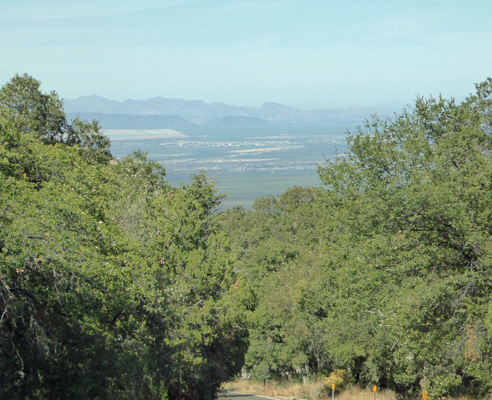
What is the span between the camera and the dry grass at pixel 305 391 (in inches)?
1043

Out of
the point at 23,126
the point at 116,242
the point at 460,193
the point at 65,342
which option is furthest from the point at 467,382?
the point at 23,126

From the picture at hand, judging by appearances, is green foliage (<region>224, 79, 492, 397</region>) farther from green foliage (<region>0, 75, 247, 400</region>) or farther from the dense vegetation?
green foliage (<region>0, 75, 247, 400</region>)

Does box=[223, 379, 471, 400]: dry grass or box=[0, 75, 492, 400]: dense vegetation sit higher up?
box=[0, 75, 492, 400]: dense vegetation

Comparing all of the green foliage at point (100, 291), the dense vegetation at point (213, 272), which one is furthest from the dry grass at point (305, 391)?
the green foliage at point (100, 291)

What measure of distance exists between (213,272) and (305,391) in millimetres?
13657

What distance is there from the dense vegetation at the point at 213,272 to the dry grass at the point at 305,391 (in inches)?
48.9

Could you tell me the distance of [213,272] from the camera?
77.7 feet

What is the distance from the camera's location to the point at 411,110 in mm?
21438

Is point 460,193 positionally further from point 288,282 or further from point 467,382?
point 288,282

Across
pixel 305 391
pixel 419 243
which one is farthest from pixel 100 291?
pixel 305 391

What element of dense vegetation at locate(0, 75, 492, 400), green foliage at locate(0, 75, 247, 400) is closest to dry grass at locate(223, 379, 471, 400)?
dense vegetation at locate(0, 75, 492, 400)

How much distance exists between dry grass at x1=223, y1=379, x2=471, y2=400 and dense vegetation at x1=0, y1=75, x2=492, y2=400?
1.24m

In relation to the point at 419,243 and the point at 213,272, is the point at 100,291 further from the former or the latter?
the point at 213,272

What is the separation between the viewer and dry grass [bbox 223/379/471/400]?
86.9 feet
